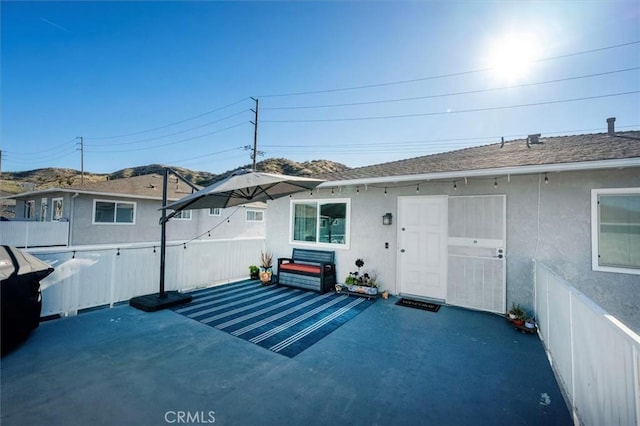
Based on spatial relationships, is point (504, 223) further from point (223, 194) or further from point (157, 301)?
point (157, 301)

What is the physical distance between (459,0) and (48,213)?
17695 mm

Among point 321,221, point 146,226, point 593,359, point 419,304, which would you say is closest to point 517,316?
point 419,304

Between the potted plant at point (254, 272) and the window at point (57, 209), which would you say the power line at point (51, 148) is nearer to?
the window at point (57, 209)

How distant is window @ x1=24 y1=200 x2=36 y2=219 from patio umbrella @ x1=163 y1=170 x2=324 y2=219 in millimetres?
16449

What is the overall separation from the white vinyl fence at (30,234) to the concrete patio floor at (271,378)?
8.84 m

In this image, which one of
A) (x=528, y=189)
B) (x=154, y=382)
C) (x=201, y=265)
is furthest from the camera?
(x=201, y=265)

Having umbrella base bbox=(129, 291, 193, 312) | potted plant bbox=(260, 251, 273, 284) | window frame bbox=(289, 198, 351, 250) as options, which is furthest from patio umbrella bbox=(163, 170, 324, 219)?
potted plant bbox=(260, 251, 273, 284)

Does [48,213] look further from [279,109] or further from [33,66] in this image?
[279,109]

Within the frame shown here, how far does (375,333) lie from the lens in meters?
4.03

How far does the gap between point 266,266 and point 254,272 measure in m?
0.45

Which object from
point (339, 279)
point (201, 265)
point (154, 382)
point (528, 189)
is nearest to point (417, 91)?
point (528, 189)

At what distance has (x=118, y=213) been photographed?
11898mm

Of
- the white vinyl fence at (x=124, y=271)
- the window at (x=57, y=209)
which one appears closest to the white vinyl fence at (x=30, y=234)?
the window at (x=57, y=209)

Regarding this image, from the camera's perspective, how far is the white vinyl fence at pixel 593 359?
3.90ft
